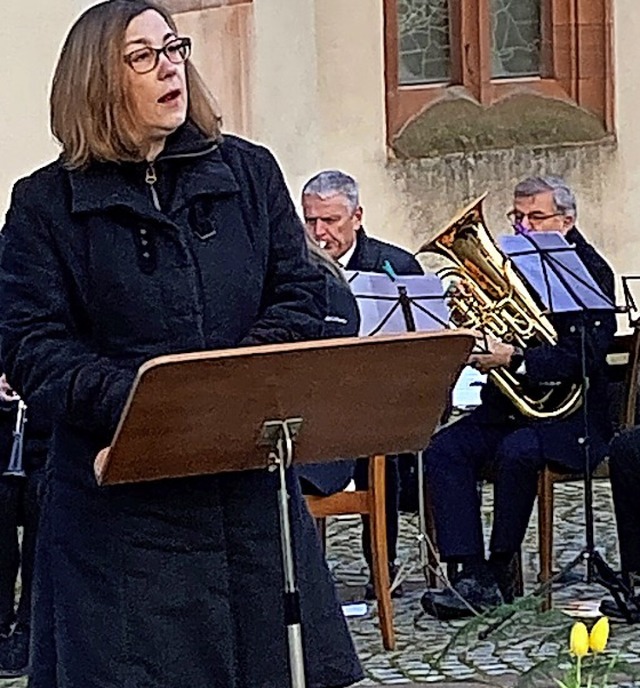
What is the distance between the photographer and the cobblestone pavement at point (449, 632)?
6062 millimetres

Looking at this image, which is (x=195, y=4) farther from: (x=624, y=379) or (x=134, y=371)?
(x=134, y=371)

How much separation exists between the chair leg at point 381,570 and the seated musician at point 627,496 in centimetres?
78

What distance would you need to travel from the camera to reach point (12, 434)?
6.66 m

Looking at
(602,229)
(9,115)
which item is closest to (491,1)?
→ (602,229)

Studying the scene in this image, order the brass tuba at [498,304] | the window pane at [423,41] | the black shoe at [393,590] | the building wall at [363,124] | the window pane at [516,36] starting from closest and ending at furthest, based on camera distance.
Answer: the brass tuba at [498,304] < the black shoe at [393,590] < the building wall at [363,124] < the window pane at [423,41] < the window pane at [516,36]

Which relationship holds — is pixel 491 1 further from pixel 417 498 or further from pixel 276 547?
pixel 276 547

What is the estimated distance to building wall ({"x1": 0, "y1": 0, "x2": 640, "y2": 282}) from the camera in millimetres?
10195

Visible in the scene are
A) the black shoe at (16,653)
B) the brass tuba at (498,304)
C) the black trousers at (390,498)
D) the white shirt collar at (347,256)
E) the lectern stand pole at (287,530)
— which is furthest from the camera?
the white shirt collar at (347,256)

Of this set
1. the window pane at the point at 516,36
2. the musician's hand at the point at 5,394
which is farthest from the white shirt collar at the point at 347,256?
the window pane at the point at 516,36

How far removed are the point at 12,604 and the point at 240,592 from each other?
9.62 ft

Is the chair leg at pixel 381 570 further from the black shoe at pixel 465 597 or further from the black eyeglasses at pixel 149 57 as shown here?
the black eyeglasses at pixel 149 57

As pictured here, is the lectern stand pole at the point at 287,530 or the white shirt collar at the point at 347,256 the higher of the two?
the white shirt collar at the point at 347,256

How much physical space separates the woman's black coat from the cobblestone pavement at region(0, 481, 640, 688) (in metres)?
1.17

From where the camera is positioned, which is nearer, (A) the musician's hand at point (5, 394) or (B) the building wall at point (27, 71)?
(A) the musician's hand at point (5, 394)
